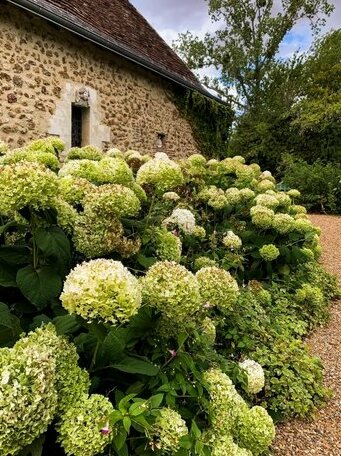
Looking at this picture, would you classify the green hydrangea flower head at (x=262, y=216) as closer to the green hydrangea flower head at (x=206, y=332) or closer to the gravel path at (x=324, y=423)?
the gravel path at (x=324, y=423)

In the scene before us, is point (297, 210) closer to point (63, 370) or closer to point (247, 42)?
point (63, 370)

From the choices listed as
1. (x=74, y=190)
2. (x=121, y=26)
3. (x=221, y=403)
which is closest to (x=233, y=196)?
(x=74, y=190)

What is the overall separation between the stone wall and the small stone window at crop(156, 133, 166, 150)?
0.43 ft

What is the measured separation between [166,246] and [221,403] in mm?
899

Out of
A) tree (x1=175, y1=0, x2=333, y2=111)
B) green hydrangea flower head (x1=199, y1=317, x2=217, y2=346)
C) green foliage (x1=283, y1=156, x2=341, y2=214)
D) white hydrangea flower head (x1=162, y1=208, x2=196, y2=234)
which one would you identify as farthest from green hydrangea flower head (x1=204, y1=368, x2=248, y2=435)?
tree (x1=175, y1=0, x2=333, y2=111)

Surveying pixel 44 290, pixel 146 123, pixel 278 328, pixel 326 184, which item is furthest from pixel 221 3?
pixel 44 290

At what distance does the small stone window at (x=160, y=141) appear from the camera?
1062cm

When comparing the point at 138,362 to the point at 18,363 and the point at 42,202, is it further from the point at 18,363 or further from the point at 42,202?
the point at 42,202

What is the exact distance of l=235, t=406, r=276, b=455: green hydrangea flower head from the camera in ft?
6.46

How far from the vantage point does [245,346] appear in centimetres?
312

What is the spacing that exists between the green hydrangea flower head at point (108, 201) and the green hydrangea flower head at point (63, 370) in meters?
Answer: 0.69

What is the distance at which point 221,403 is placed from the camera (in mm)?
1770

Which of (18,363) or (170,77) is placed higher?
(170,77)

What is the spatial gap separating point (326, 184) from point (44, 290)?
13345 millimetres
